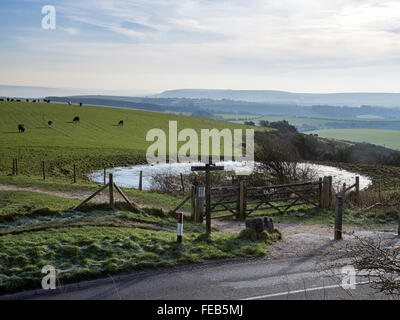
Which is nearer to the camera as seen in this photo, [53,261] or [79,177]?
[53,261]

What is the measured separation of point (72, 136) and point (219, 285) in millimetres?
56152

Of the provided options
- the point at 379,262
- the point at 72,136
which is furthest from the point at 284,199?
the point at 72,136

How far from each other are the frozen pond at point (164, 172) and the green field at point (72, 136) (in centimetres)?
270

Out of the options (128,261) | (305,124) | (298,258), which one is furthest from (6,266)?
(305,124)

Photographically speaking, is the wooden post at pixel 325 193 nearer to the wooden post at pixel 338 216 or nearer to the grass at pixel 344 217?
the grass at pixel 344 217

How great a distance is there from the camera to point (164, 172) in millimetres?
40688

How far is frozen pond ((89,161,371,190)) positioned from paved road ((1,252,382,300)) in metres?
22.2

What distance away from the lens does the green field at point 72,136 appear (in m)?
42.3

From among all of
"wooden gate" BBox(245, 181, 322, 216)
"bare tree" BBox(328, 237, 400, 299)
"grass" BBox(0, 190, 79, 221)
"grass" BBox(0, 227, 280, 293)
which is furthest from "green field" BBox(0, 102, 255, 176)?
"bare tree" BBox(328, 237, 400, 299)

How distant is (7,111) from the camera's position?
7881 centimetres

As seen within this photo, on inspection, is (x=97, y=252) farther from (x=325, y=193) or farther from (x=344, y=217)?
(x=325, y=193)

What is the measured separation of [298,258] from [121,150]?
42.4 metres
